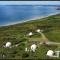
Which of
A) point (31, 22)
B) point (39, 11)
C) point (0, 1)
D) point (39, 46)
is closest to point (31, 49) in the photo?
point (39, 46)

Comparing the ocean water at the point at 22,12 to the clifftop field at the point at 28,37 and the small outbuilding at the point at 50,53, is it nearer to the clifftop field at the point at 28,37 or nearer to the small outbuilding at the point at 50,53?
the clifftop field at the point at 28,37

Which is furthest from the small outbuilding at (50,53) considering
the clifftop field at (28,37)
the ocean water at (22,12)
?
the ocean water at (22,12)

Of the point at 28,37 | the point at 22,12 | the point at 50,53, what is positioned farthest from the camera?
the point at 22,12

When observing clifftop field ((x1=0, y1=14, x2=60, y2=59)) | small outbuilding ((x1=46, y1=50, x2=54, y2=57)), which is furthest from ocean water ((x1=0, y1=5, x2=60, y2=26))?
small outbuilding ((x1=46, y1=50, x2=54, y2=57))

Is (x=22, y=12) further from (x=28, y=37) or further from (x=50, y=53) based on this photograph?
(x=50, y=53)

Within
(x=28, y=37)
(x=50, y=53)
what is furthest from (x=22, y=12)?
(x=50, y=53)

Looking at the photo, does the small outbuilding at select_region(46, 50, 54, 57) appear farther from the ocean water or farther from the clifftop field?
the ocean water

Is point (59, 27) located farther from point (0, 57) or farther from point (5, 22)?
point (0, 57)
